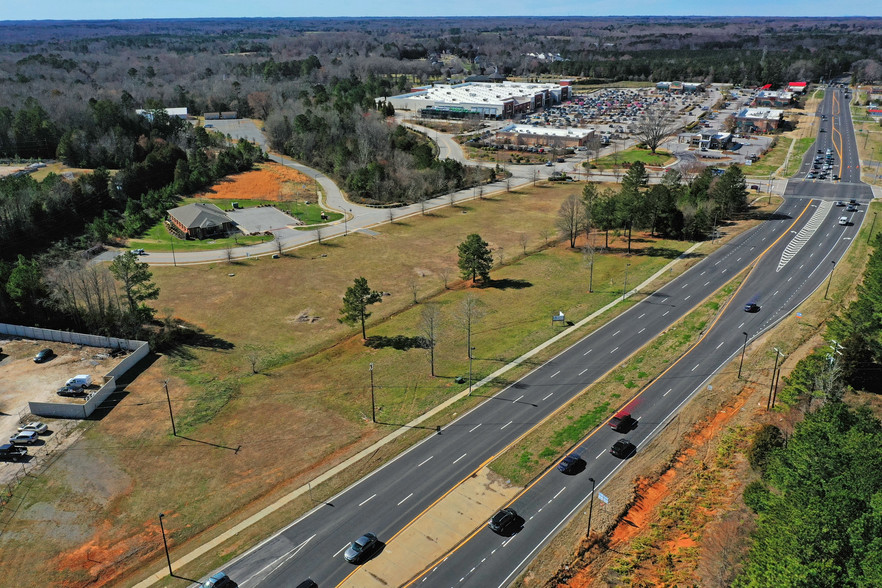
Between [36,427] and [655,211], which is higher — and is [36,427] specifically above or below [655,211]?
below

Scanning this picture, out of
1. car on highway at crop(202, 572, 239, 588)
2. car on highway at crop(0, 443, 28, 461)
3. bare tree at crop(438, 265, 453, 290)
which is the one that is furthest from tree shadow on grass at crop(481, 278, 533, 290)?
car on highway at crop(0, 443, 28, 461)

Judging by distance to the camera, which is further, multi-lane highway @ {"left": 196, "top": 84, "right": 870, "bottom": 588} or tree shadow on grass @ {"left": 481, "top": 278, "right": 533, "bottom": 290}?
tree shadow on grass @ {"left": 481, "top": 278, "right": 533, "bottom": 290}

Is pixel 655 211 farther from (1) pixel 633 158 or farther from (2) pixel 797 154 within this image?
(2) pixel 797 154

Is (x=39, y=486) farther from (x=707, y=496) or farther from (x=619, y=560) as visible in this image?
(x=707, y=496)

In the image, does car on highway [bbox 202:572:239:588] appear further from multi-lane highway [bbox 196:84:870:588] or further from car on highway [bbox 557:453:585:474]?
car on highway [bbox 557:453:585:474]

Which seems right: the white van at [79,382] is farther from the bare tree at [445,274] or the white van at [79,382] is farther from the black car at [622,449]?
the black car at [622,449]

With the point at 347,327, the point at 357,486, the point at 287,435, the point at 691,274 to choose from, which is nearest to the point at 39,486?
the point at 287,435

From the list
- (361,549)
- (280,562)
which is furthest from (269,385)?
(361,549)
